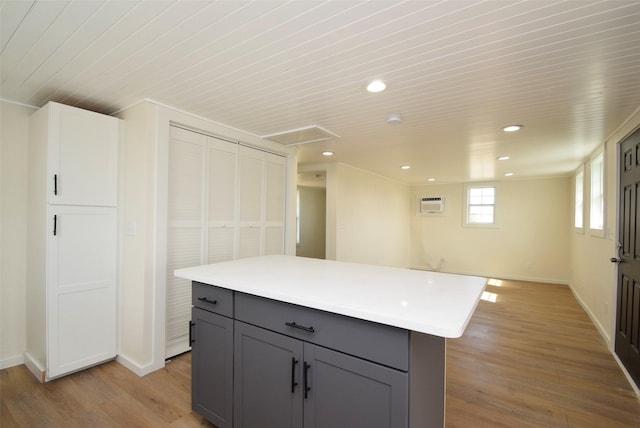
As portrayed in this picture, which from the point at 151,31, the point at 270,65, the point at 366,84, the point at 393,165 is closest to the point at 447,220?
the point at 393,165

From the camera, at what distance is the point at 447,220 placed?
7309mm

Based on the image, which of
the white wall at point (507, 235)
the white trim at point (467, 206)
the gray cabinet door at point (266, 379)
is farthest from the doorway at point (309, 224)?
the gray cabinet door at point (266, 379)

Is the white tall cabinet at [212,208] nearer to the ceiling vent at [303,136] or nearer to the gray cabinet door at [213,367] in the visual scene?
the ceiling vent at [303,136]

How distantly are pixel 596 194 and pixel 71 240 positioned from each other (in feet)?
18.9

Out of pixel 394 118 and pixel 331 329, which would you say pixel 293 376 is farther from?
pixel 394 118

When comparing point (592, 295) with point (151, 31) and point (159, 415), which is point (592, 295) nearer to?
point (159, 415)

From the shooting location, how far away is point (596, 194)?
3768 mm

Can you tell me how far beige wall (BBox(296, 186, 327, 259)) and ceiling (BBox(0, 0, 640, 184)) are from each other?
16.0ft

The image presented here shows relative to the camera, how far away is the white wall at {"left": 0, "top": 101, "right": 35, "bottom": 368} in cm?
239

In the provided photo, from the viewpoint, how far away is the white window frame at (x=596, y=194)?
346cm

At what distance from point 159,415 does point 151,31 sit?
2280 mm

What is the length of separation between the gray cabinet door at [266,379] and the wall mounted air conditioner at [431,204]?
22.4ft

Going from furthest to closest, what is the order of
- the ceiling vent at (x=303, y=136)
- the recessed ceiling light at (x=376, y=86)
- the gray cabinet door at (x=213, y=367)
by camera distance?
the ceiling vent at (x=303, y=136)
the recessed ceiling light at (x=376, y=86)
the gray cabinet door at (x=213, y=367)

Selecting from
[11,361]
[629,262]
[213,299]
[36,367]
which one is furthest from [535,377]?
[11,361]
